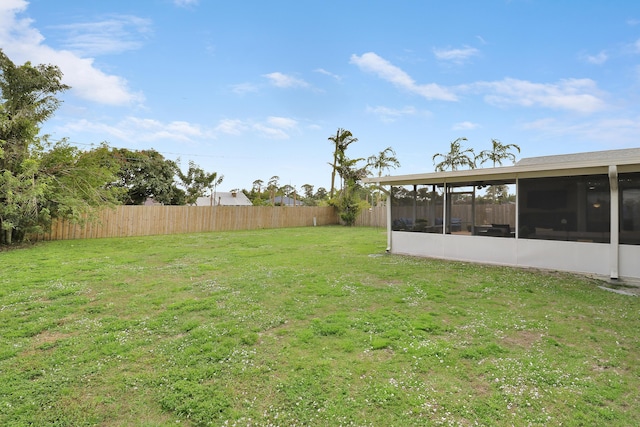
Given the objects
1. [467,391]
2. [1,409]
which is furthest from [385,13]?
[1,409]

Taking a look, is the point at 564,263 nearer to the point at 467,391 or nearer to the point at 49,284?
the point at 467,391

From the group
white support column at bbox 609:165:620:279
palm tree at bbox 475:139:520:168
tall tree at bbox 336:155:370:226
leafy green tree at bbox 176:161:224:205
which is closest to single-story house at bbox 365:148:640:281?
white support column at bbox 609:165:620:279

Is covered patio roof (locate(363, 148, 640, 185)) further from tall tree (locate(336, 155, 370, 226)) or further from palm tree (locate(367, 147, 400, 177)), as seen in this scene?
tall tree (locate(336, 155, 370, 226))

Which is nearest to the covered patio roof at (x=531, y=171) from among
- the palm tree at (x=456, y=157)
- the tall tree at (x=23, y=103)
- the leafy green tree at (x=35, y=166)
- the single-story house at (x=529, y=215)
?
the single-story house at (x=529, y=215)

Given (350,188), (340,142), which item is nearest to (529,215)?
(350,188)

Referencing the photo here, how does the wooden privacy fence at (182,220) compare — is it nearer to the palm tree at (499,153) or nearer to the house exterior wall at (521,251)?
the palm tree at (499,153)

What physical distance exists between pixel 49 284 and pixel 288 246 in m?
6.76

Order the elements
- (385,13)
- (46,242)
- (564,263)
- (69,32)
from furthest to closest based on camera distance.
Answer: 1. (46,242)
2. (385,13)
3. (69,32)
4. (564,263)

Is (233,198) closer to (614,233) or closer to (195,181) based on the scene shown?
(195,181)

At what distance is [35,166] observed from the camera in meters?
9.67

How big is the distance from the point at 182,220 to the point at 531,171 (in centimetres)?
1509

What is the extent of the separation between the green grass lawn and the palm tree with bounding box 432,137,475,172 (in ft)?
46.3

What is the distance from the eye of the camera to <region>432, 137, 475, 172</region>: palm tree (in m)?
19.0

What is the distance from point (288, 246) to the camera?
11.4 metres
